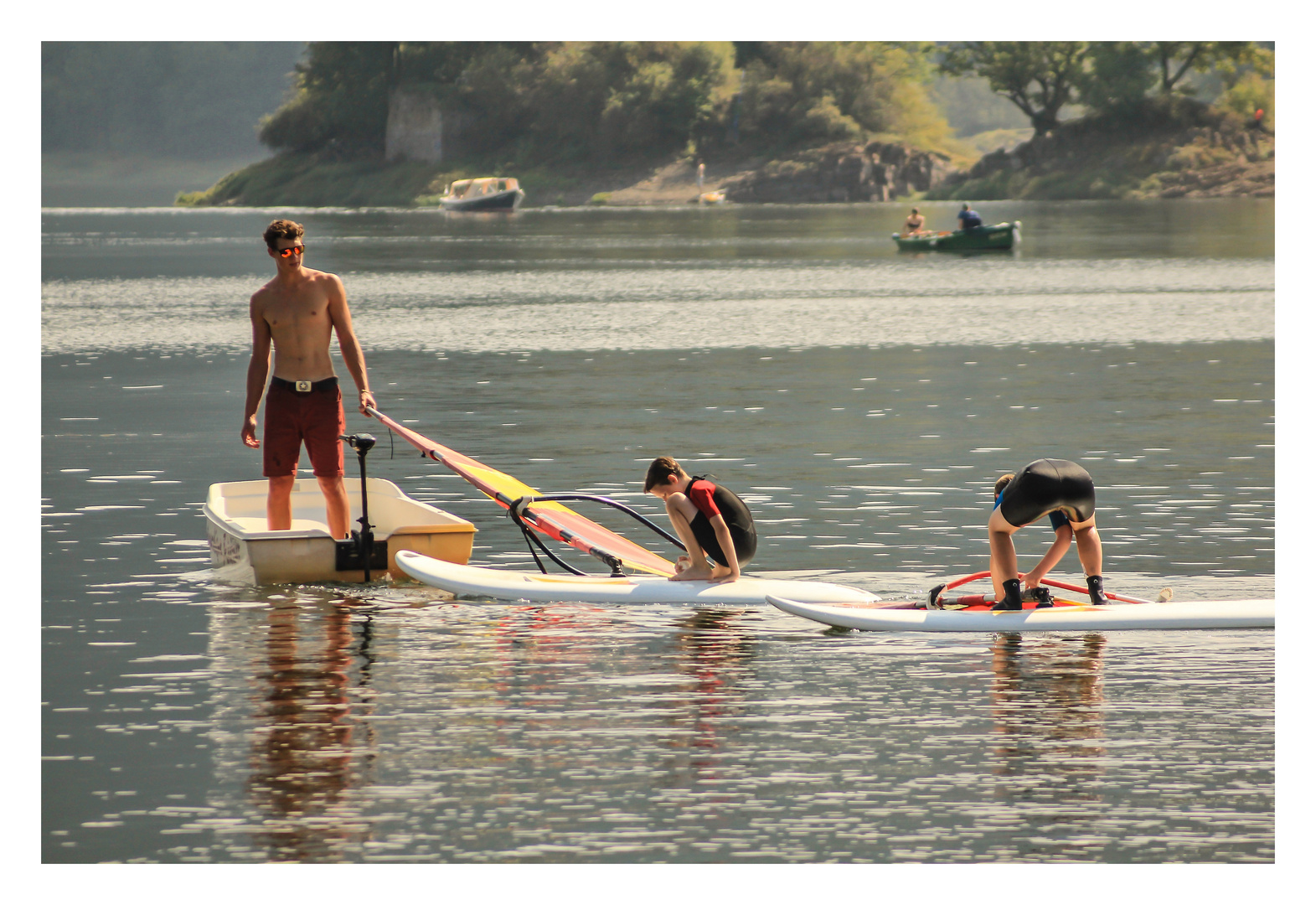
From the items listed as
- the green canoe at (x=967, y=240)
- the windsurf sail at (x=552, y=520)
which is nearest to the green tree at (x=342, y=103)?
the green canoe at (x=967, y=240)

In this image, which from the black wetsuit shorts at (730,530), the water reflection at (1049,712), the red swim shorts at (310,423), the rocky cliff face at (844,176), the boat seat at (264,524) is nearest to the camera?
the water reflection at (1049,712)

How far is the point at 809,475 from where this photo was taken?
17766 millimetres

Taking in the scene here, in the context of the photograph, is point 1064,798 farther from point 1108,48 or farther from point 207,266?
point 1108,48

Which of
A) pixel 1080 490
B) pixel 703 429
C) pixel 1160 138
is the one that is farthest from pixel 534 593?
pixel 1160 138

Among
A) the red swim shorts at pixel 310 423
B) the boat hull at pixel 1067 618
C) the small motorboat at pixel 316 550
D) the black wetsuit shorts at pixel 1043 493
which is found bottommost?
the boat hull at pixel 1067 618

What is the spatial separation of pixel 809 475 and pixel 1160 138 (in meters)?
125

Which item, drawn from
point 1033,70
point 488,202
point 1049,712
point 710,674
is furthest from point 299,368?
point 1033,70

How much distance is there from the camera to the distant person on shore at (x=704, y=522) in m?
11.8

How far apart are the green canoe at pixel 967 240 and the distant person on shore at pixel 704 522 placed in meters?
55.6

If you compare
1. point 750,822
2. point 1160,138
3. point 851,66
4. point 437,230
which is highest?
point 851,66

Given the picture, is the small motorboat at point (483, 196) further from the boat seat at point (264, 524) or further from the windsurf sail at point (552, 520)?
the windsurf sail at point (552, 520)

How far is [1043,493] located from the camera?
35.8 ft

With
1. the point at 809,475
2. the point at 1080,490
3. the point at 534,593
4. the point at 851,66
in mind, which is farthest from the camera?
the point at 851,66

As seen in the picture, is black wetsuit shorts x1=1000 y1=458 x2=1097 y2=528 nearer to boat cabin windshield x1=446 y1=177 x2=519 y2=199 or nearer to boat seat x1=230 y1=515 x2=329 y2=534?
boat seat x1=230 y1=515 x2=329 y2=534
